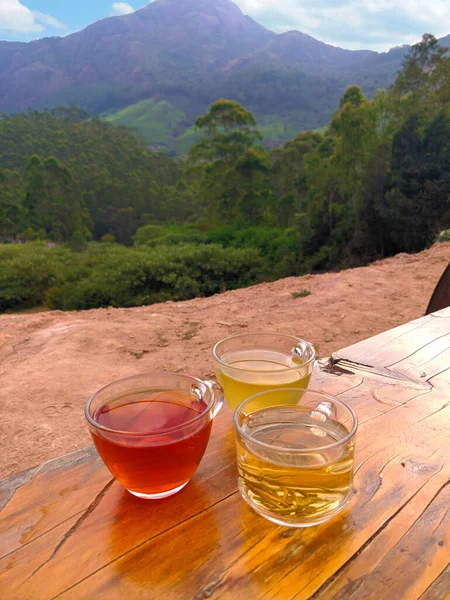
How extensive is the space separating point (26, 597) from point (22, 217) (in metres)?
28.7

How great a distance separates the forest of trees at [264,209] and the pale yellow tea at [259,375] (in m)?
10.5

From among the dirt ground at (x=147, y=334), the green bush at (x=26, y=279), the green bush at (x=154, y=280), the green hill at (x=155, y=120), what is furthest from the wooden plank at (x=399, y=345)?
the green hill at (x=155, y=120)

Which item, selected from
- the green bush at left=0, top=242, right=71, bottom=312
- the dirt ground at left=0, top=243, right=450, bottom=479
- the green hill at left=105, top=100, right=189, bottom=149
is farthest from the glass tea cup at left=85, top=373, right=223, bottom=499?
the green hill at left=105, top=100, right=189, bottom=149

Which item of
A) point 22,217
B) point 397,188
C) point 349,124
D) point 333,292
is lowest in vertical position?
point 22,217

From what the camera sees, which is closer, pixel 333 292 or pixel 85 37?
pixel 333 292

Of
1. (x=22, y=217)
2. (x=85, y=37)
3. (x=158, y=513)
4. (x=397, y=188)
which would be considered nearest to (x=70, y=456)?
(x=158, y=513)

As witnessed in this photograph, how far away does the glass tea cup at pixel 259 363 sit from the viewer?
0.81m

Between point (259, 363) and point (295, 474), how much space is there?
34 cm

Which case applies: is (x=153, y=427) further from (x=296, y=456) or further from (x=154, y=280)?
(x=154, y=280)

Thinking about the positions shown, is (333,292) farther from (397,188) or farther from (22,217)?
(22,217)

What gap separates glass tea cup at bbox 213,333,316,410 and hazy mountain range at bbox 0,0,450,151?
70868 millimetres

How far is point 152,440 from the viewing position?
25.0 inches

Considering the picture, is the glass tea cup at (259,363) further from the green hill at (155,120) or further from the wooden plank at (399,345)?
the green hill at (155,120)

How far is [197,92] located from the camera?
9512cm
